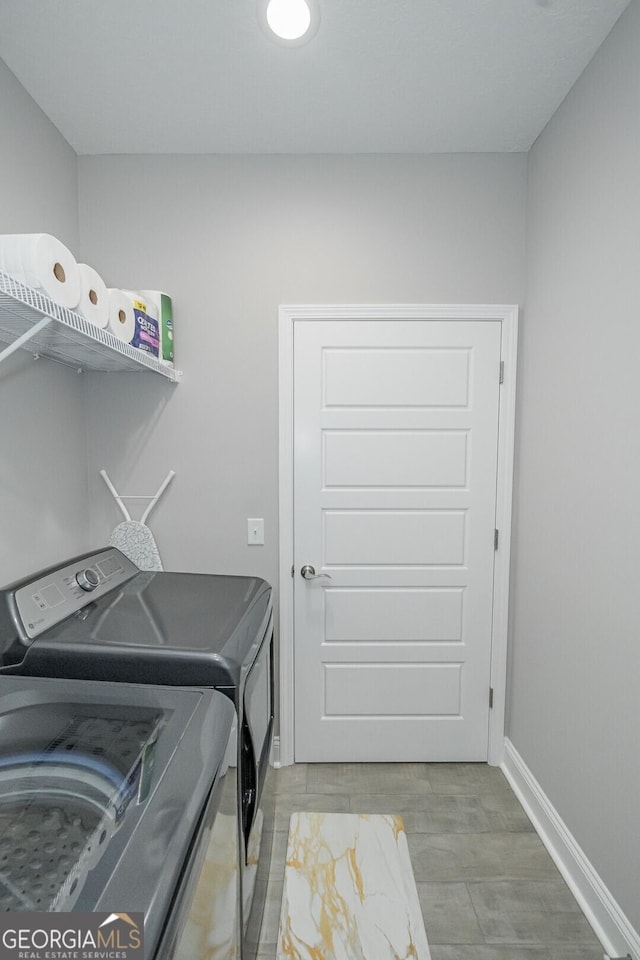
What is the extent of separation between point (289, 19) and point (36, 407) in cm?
148

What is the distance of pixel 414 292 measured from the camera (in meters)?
2.16

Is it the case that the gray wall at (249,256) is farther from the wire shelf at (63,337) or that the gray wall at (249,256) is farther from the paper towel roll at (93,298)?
the paper towel roll at (93,298)

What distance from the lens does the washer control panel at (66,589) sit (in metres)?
1.32

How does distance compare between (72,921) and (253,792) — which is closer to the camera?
(72,921)

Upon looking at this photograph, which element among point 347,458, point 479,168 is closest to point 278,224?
point 479,168

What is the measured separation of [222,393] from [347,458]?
622mm

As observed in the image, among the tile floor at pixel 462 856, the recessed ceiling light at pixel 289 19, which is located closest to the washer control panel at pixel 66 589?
the tile floor at pixel 462 856

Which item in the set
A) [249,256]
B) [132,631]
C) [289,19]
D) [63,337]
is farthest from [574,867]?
[289,19]

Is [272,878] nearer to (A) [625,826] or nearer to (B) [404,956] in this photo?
(B) [404,956]

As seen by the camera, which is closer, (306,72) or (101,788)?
(101,788)

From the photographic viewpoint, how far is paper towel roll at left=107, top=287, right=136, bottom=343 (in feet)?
5.60

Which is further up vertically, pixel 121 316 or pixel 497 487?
pixel 121 316

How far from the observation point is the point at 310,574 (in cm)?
223

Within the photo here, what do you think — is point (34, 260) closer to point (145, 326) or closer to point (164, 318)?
point (145, 326)
